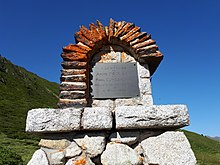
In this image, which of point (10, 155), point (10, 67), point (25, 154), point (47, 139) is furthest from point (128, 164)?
point (10, 67)

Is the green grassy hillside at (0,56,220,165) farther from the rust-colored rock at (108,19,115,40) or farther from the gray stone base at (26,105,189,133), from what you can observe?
the rust-colored rock at (108,19,115,40)

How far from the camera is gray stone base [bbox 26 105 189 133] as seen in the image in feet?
8.55

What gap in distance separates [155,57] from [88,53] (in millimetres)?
975

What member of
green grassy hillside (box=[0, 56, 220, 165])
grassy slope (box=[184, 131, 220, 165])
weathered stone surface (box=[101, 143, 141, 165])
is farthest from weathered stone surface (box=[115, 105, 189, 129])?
grassy slope (box=[184, 131, 220, 165])

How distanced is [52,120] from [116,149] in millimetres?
828

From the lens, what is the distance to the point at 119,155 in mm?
2570

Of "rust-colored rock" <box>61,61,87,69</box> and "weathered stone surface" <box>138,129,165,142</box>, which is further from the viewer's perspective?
"rust-colored rock" <box>61,61,87,69</box>

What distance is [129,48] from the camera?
11.1 ft

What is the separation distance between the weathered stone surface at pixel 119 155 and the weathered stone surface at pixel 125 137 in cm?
7

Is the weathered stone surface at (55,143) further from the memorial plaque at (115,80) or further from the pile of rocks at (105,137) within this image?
the memorial plaque at (115,80)

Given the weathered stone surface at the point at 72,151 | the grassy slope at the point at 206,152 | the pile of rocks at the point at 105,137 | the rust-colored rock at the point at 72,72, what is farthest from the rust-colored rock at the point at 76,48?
the grassy slope at the point at 206,152

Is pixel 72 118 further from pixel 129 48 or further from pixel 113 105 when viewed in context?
pixel 129 48

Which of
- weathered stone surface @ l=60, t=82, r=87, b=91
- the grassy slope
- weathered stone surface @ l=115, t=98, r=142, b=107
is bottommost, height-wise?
the grassy slope

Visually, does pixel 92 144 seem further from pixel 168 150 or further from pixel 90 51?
pixel 90 51
